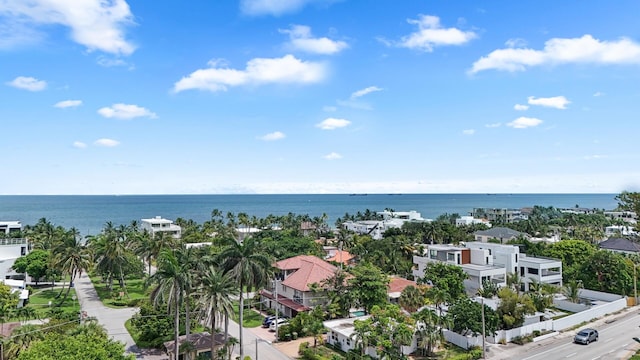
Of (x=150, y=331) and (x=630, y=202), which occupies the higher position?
(x=630, y=202)

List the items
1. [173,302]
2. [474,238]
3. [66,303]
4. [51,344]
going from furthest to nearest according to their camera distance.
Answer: [474,238], [66,303], [173,302], [51,344]

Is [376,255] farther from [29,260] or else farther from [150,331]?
[29,260]

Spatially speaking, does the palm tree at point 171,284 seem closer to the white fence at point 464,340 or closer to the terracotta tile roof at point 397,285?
the white fence at point 464,340

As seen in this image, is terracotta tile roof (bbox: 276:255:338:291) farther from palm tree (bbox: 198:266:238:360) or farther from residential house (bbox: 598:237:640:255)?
residential house (bbox: 598:237:640:255)

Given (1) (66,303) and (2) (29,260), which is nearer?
(1) (66,303)

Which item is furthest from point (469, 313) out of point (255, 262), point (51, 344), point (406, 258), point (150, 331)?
point (406, 258)

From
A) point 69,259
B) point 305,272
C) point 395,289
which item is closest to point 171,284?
point 305,272

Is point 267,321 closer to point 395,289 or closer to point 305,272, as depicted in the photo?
point 305,272
